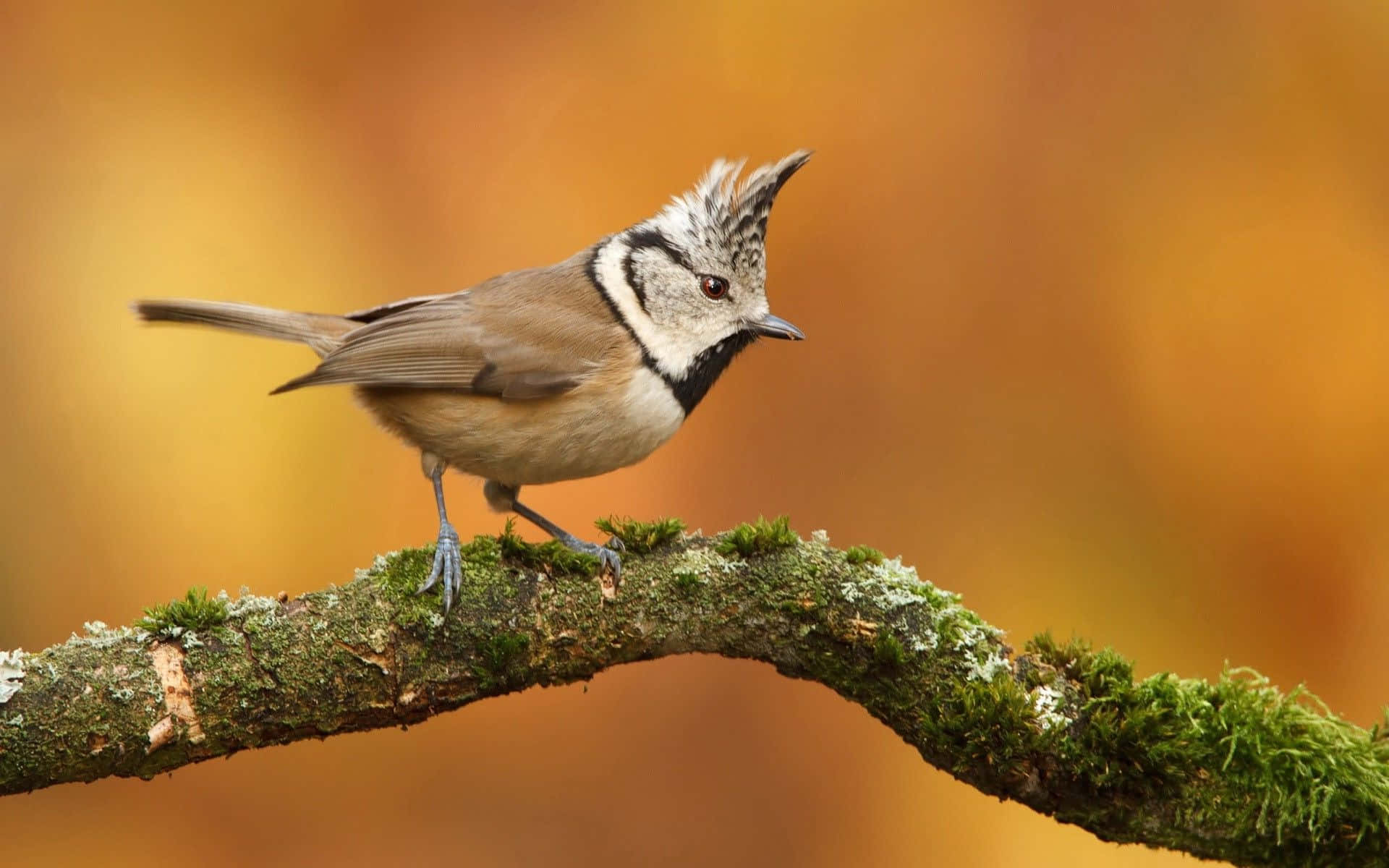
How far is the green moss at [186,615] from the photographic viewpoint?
7.24 ft

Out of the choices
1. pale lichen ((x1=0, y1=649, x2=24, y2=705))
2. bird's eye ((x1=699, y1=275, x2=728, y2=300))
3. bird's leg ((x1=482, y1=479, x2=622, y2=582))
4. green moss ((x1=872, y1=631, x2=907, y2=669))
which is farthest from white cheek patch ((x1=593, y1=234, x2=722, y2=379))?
pale lichen ((x1=0, y1=649, x2=24, y2=705))

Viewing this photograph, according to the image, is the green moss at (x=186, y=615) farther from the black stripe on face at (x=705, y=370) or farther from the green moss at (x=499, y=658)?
the black stripe on face at (x=705, y=370)

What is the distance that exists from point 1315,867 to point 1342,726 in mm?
270

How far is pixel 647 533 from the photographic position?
2.55 m

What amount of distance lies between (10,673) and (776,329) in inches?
77.3

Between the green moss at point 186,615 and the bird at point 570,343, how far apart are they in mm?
652

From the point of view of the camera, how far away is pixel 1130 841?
220 centimetres

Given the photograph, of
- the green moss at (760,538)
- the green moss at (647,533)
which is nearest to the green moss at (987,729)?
the green moss at (760,538)

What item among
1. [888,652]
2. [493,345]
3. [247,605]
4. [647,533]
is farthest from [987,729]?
[493,345]

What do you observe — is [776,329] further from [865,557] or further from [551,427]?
[865,557]

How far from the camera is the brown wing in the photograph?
2.94 meters

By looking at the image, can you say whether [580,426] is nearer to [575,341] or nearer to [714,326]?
[575,341]

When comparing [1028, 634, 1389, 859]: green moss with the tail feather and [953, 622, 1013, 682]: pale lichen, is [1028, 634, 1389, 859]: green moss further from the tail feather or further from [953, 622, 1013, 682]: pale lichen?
the tail feather

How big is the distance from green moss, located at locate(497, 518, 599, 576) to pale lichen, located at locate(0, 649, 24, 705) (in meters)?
0.95
